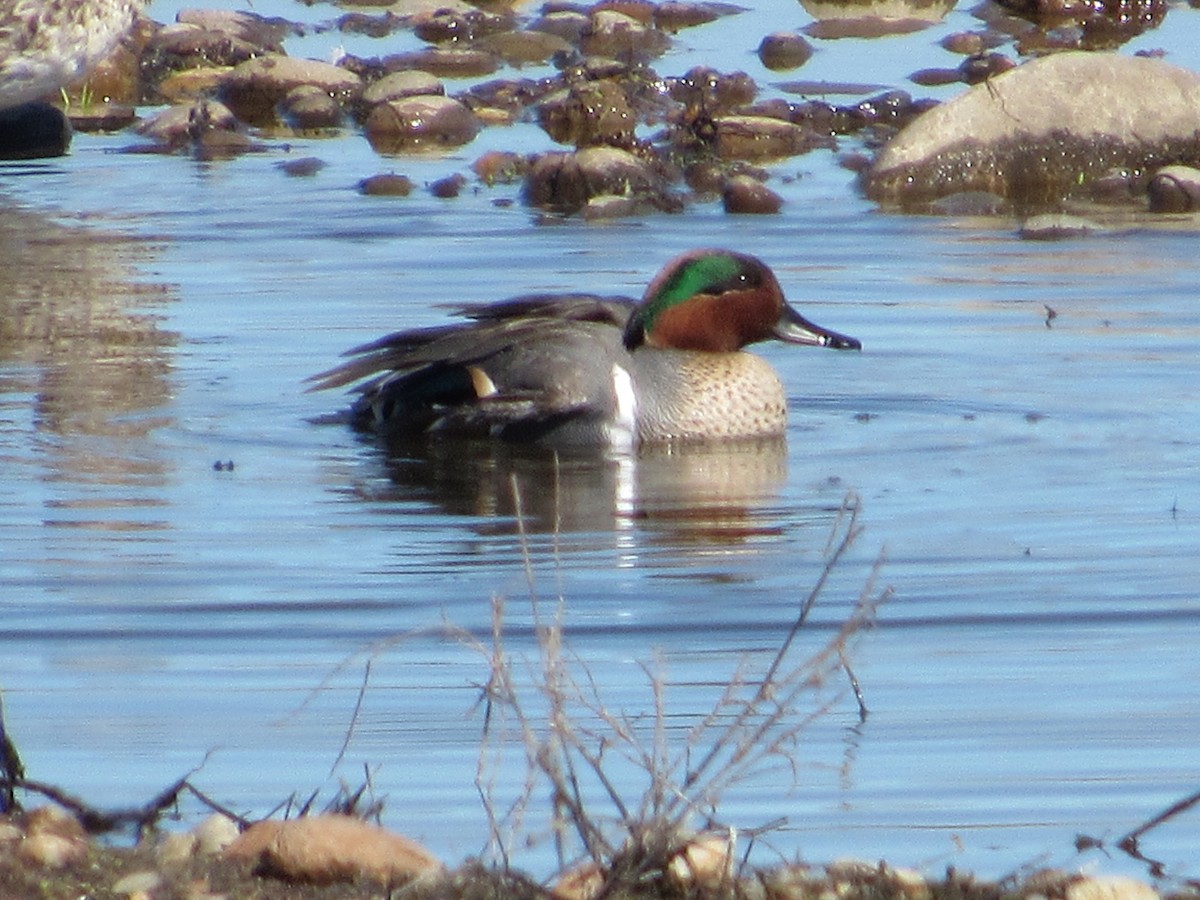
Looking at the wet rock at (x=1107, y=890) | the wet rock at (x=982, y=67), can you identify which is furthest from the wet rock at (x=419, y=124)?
the wet rock at (x=1107, y=890)

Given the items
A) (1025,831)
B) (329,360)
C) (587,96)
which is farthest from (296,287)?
(1025,831)

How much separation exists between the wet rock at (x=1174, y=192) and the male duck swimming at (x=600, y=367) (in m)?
3.84

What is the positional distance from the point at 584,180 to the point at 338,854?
774 cm

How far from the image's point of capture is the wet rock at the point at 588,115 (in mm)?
13070

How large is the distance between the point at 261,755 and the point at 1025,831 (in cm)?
124

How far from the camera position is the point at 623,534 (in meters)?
6.02

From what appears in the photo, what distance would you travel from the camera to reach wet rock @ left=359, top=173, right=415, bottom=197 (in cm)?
1138

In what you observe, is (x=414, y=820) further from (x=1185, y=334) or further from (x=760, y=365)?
(x=1185, y=334)

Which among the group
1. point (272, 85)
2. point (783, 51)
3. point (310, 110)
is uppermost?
A: point (783, 51)

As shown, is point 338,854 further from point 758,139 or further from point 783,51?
point 783,51

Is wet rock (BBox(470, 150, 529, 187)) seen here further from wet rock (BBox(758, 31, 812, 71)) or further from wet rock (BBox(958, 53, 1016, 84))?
wet rock (BBox(758, 31, 812, 71))

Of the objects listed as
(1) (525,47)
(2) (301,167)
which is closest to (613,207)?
(2) (301,167)

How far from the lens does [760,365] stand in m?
7.30

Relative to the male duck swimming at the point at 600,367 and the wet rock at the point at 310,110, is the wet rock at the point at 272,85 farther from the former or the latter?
the male duck swimming at the point at 600,367
